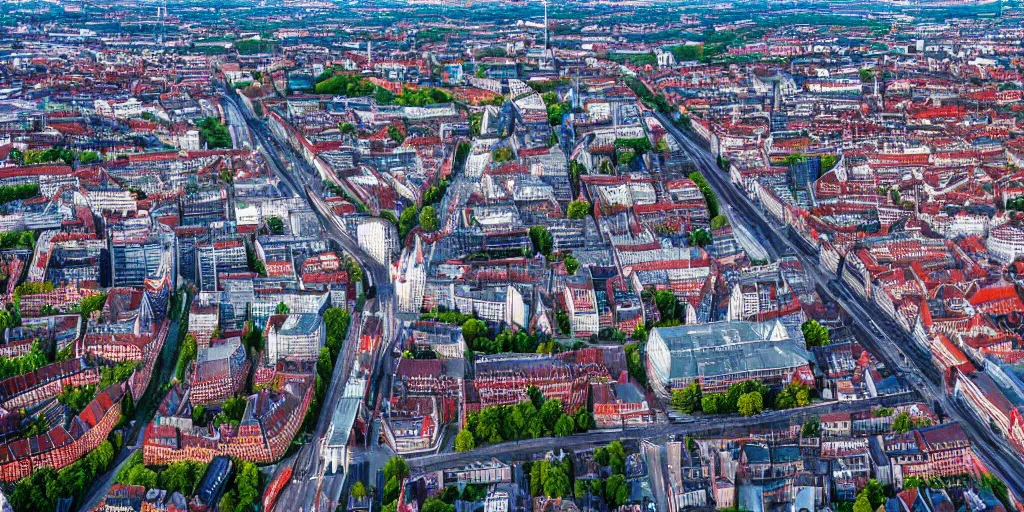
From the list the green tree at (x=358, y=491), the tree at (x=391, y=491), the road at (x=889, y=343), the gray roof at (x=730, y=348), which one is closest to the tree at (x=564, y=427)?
the gray roof at (x=730, y=348)

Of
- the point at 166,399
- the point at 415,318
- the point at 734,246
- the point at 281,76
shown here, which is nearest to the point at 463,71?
the point at 281,76

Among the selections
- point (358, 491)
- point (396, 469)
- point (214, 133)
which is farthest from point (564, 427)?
point (214, 133)

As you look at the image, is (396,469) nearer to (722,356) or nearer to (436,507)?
(436,507)

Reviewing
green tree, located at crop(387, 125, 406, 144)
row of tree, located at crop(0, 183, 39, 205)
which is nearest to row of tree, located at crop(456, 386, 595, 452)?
row of tree, located at crop(0, 183, 39, 205)

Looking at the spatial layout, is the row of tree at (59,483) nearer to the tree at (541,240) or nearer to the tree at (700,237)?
the tree at (541,240)

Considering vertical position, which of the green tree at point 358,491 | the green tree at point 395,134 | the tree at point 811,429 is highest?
the green tree at point 395,134
